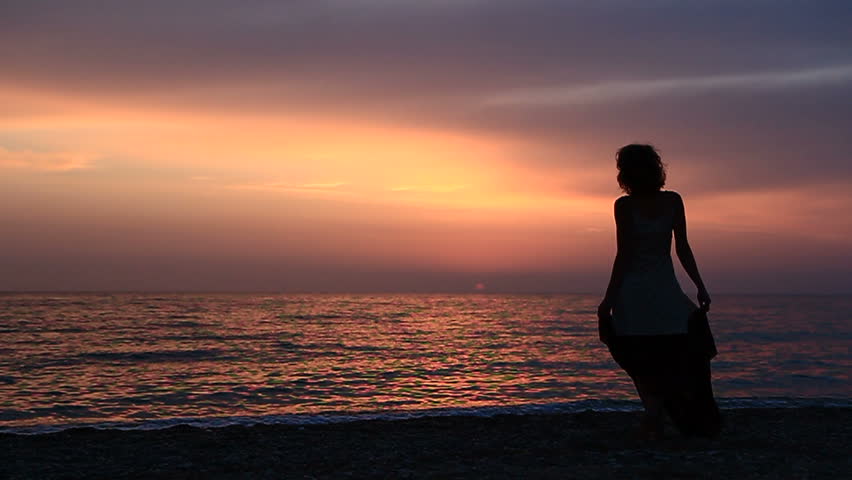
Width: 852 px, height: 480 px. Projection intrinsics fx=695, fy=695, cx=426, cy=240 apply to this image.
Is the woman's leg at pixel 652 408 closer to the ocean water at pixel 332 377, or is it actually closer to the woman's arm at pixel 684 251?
the woman's arm at pixel 684 251

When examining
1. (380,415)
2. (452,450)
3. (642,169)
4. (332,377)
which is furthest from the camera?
(332,377)

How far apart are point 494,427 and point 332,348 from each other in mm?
17868

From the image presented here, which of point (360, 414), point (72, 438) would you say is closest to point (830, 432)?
point (360, 414)

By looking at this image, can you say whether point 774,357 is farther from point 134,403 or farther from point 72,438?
point 72,438

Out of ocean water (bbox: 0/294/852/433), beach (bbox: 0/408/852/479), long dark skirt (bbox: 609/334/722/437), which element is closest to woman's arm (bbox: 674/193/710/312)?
long dark skirt (bbox: 609/334/722/437)

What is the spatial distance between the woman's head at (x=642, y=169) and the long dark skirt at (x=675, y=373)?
1.30 meters

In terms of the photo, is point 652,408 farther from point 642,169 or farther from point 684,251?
point 642,169

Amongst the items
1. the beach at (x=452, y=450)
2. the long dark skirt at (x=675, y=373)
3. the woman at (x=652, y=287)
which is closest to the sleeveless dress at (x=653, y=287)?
the woman at (x=652, y=287)

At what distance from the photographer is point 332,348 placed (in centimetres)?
2500

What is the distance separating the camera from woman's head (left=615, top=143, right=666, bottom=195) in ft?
19.5

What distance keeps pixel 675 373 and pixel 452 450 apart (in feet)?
6.97

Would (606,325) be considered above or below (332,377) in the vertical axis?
above

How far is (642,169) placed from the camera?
5.96m

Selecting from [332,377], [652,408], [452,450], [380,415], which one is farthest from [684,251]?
[332,377]
